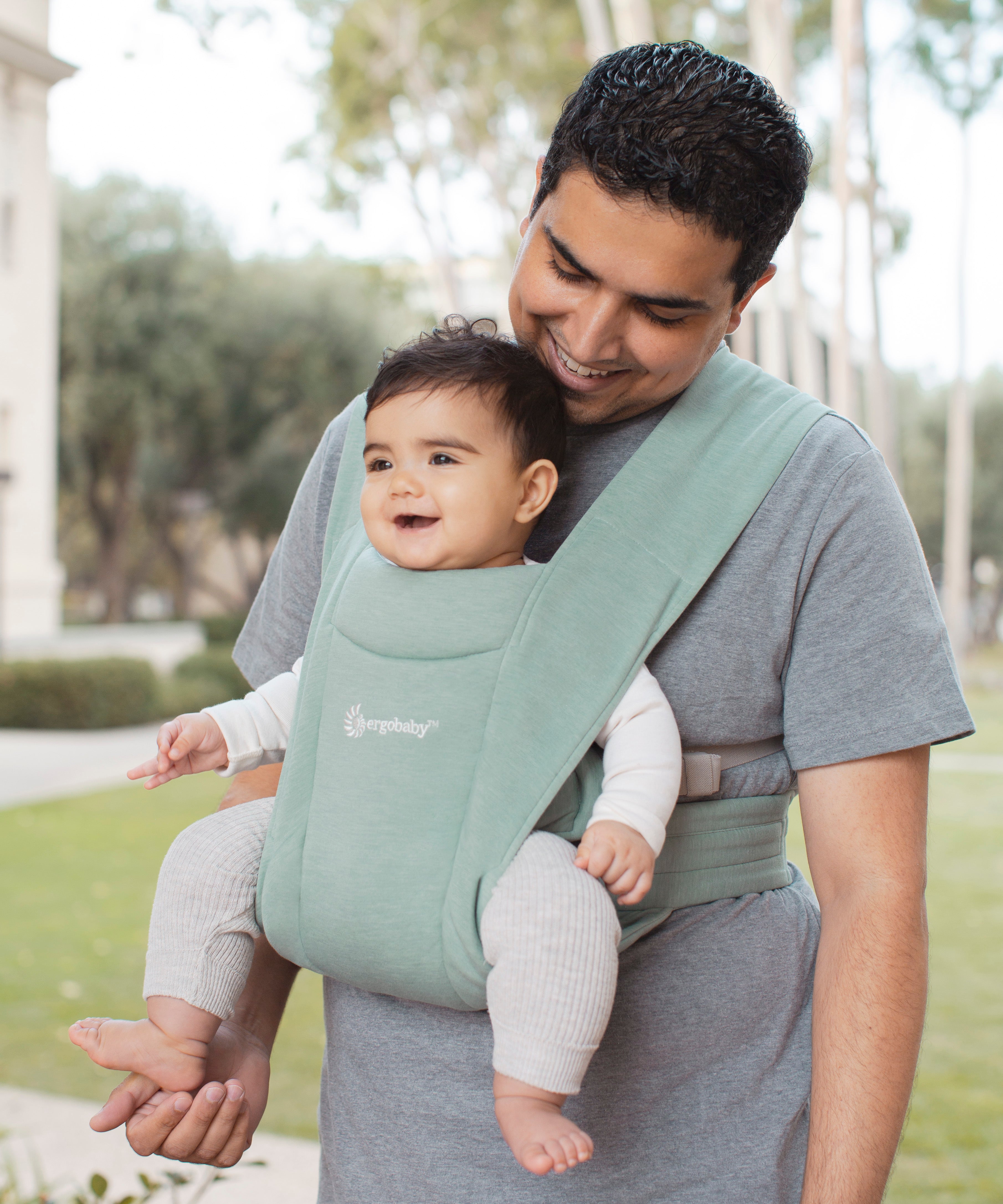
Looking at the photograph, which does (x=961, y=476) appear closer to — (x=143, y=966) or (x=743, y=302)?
(x=143, y=966)

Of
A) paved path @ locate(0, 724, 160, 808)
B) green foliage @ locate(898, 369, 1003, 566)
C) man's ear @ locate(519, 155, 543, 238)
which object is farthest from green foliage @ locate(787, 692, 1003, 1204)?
green foliage @ locate(898, 369, 1003, 566)

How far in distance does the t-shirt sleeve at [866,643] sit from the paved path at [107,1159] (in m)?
3.00

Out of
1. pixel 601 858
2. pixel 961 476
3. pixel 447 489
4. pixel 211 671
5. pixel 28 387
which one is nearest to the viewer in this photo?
pixel 601 858

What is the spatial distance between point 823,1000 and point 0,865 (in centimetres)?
794

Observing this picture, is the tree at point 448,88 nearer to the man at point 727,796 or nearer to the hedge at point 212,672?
the hedge at point 212,672

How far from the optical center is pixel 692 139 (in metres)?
1.45

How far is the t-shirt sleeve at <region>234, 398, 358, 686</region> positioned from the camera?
182cm

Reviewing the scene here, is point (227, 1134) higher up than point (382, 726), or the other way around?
point (382, 726)

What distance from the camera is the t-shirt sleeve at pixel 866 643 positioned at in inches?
57.0

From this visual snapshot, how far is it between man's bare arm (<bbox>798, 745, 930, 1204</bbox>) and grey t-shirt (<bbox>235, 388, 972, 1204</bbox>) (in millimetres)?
68

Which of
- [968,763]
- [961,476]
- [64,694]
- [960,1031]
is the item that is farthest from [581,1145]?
[961,476]

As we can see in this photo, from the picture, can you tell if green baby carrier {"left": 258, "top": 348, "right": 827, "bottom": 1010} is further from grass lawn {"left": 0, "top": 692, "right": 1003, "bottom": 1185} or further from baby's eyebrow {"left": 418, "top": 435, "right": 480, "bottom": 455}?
grass lawn {"left": 0, "top": 692, "right": 1003, "bottom": 1185}

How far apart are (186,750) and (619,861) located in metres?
0.63

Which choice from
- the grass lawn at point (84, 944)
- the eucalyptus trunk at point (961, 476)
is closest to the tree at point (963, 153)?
the eucalyptus trunk at point (961, 476)
